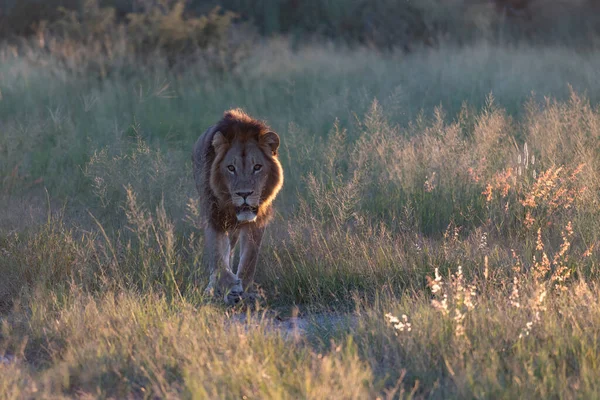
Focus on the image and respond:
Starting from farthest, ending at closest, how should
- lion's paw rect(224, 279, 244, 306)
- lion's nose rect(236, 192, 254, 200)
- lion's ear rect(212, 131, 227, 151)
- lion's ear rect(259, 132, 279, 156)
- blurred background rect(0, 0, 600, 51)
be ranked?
blurred background rect(0, 0, 600, 51), lion's ear rect(259, 132, 279, 156), lion's ear rect(212, 131, 227, 151), lion's nose rect(236, 192, 254, 200), lion's paw rect(224, 279, 244, 306)

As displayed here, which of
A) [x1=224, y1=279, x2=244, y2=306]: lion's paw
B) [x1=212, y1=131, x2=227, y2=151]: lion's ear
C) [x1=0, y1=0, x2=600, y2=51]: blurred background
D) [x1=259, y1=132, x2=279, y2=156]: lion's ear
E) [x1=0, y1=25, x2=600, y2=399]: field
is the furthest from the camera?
[x1=0, y1=0, x2=600, y2=51]: blurred background

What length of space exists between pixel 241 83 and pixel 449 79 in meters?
3.96

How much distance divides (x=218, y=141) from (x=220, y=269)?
1.01 meters

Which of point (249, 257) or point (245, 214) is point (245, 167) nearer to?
point (245, 214)

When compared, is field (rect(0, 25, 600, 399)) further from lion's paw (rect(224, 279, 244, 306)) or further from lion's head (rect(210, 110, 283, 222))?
lion's head (rect(210, 110, 283, 222))

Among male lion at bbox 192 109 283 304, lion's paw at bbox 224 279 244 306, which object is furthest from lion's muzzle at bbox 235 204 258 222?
lion's paw at bbox 224 279 244 306

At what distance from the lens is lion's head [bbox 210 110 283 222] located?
20.1ft

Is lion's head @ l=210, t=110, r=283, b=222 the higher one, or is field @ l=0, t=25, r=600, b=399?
lion's head @ l=210, t=110, r=283, b=222

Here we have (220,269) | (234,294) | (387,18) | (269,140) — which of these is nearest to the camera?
(234,294)

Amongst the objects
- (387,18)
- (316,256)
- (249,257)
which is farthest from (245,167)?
(387,18)

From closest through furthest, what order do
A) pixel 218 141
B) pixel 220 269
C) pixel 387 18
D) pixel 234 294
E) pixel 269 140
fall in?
pixel 234 294 → pixel 220 269 → pixel 218 141 → pixel 269 140 → pixel 387 18

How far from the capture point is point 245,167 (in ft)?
20.2

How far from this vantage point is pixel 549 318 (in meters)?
4.56

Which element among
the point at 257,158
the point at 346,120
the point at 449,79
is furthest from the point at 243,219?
the point at 449,79
